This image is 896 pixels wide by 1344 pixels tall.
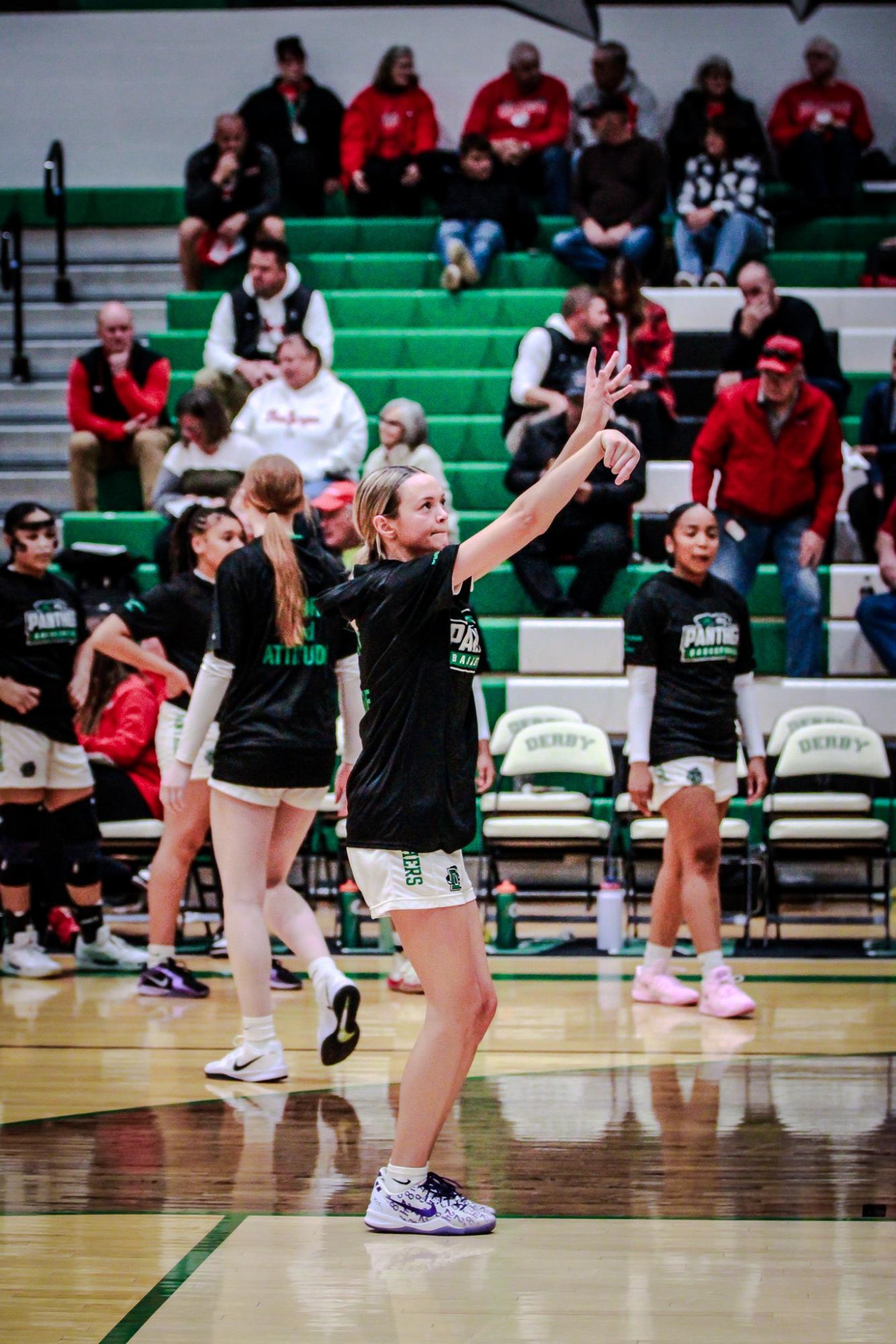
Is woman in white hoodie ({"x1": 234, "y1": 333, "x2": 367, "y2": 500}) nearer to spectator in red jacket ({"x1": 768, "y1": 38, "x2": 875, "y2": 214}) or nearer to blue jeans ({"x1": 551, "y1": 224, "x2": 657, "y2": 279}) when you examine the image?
blue jeans ({"x1": 551, "y1": 224, "x2": 657, "y2": 279})

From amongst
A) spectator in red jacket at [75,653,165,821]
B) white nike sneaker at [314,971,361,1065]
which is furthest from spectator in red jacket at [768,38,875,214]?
white nike sneaker at [314,971,361,1065]

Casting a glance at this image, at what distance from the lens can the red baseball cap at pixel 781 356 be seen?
8.72 metres

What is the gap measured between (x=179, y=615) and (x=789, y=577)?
3762 millimetres

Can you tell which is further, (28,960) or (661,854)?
(661,854)

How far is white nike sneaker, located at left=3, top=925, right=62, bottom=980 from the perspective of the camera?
6.82 metres

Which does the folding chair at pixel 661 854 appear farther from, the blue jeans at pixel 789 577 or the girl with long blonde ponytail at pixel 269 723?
the girl with long blonde ponytail at pixel 269 723

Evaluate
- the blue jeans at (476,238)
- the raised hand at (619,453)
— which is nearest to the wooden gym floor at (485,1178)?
the raised hand at (619,453)

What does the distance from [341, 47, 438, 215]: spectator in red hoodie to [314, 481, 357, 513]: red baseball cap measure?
4.18 m

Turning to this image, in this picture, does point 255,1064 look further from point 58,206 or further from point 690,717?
point 58,206

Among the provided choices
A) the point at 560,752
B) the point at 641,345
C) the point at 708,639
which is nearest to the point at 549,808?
the point at 560,752

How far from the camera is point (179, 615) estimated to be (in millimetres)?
6309

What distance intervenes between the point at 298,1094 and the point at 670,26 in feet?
30.7

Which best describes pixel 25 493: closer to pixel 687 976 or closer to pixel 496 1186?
pixel 687 976

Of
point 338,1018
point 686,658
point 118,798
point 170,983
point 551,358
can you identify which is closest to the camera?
point 338,1018
